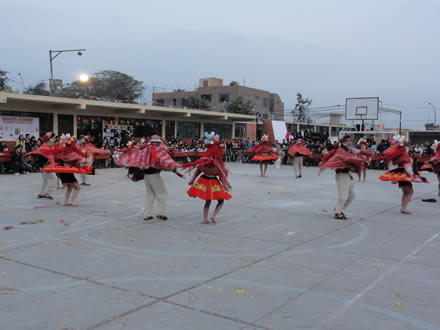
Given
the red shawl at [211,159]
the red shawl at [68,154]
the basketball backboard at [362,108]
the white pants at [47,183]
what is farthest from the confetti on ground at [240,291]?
the basketball backboard at [362,108]

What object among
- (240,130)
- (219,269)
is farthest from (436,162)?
(240,130)

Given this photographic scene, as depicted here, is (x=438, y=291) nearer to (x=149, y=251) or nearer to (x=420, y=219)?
(x=149, y=251)

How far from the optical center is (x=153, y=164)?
8172mm

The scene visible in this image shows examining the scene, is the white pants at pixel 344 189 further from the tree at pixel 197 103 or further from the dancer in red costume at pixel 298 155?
the tree at pixel 197 103

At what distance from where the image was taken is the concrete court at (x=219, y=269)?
3.97 m

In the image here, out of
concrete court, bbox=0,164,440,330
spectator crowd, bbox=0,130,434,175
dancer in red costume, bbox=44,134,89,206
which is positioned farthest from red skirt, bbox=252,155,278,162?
dancer in red costume, bbox=44,134,89,206

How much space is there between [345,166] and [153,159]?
385 centimetres

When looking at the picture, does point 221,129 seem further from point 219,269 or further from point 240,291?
point 240,291

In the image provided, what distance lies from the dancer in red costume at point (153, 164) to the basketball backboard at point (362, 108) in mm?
30208

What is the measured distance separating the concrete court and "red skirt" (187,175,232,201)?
1.80 feet

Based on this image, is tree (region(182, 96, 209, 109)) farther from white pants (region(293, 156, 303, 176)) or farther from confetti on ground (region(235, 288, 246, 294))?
confetti on ground (region(235, 288, 246, 294))

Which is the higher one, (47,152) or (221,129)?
(221,129)

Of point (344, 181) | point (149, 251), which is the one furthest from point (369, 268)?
point (344, 181)

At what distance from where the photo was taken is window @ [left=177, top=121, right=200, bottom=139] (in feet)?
106
